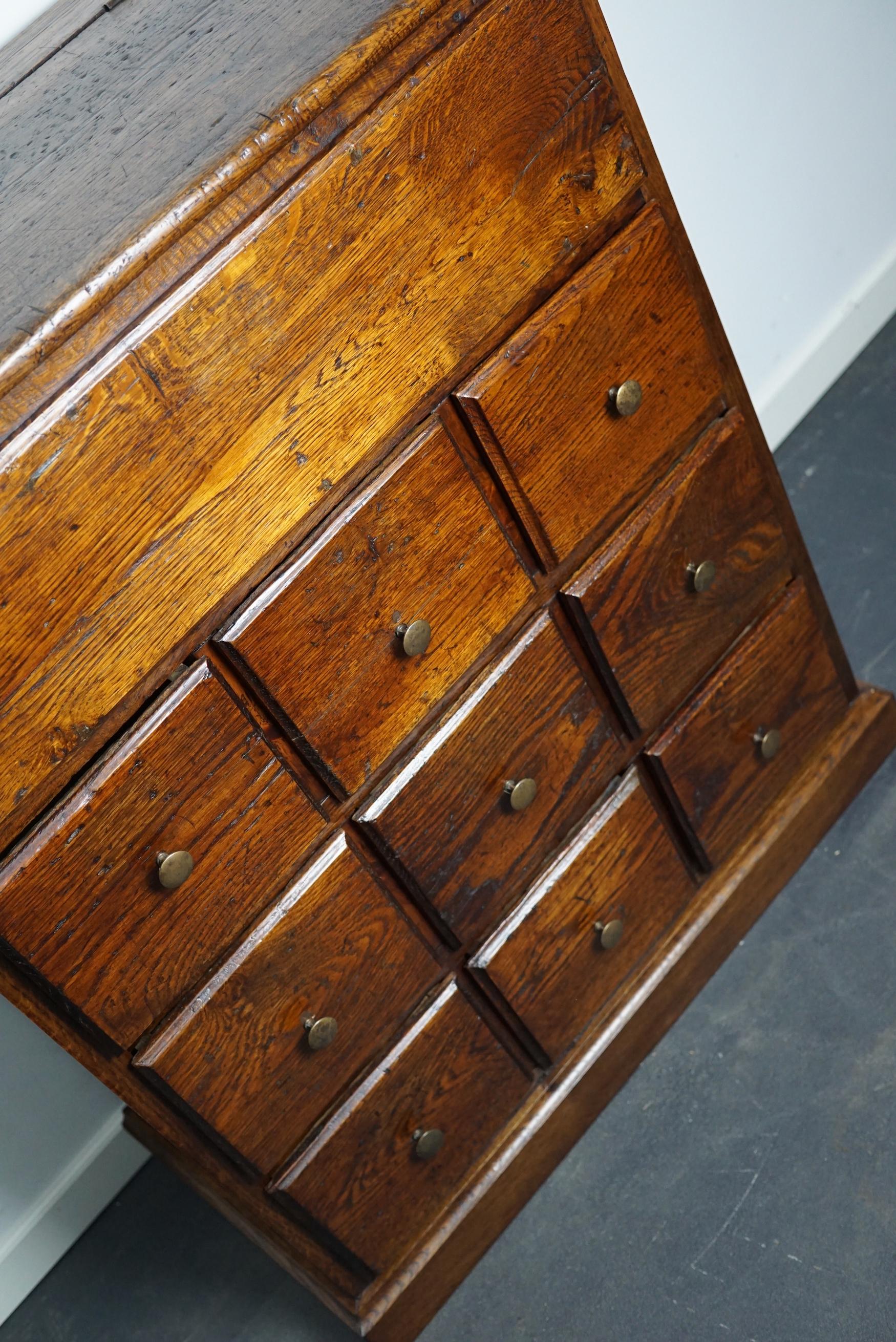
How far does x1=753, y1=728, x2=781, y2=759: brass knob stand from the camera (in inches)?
63.3

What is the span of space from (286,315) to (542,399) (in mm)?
302

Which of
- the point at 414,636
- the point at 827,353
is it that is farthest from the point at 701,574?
the point at 827,353

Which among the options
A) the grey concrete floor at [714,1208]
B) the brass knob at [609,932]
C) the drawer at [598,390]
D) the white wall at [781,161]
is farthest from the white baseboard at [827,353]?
the brass knob at [609,932]

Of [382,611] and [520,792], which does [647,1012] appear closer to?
[520,792]

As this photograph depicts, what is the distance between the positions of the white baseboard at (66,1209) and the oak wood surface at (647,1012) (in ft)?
1.80

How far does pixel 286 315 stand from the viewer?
98cm

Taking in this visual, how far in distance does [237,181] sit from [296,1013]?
Result: 736 mm

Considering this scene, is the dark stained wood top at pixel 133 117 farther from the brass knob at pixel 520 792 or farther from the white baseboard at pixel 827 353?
the white baseboard at pixel 827 353

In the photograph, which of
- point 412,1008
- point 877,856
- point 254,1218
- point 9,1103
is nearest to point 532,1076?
point 412,1008

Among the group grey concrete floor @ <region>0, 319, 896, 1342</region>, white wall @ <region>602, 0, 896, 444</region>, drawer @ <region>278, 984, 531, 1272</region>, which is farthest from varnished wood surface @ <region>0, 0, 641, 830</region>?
grey concrete floor @ <region>0, 319, 896, 1342</region>

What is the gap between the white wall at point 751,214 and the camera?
176 centimetres

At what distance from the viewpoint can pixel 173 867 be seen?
1051 millimetres

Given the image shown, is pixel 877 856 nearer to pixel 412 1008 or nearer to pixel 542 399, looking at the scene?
pixel 412 1008

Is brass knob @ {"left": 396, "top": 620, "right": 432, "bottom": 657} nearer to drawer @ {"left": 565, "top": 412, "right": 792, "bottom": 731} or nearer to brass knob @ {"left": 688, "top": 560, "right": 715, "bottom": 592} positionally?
drawer @ {"left": 565, "top": 412, "right": 792, "bottom": 731}
